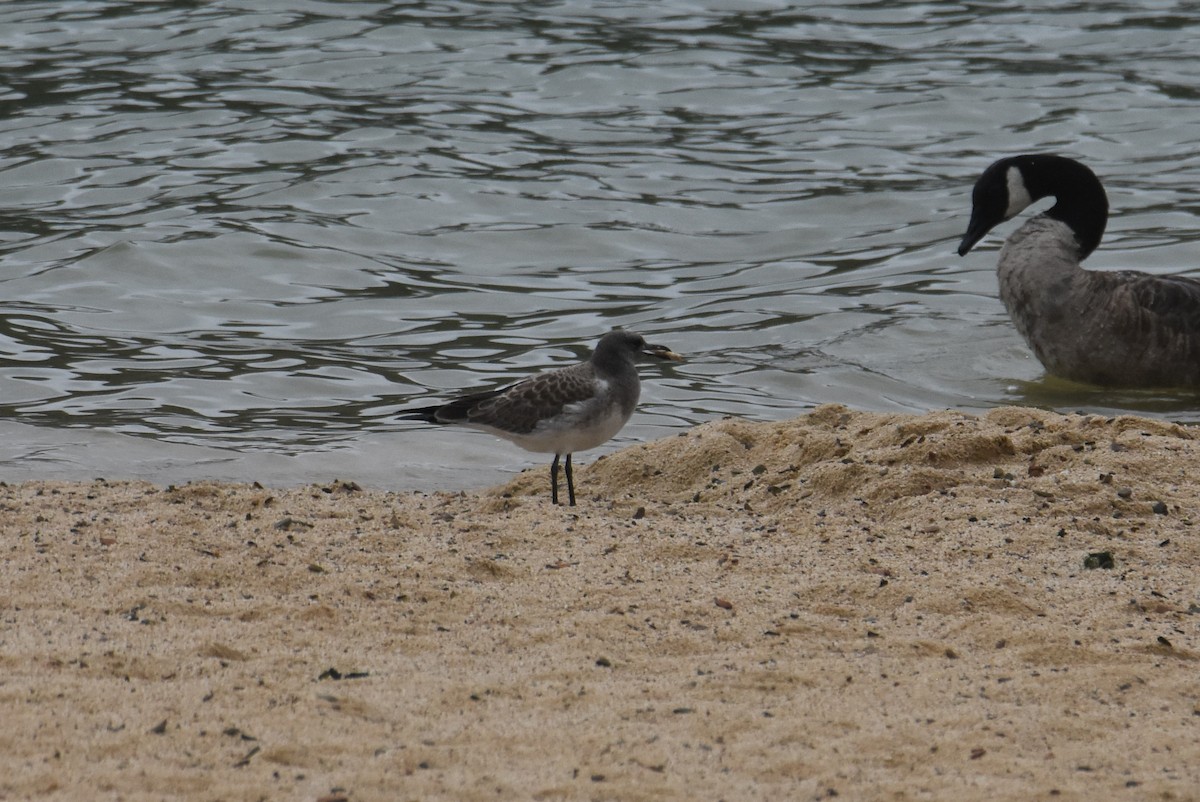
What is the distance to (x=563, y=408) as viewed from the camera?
725cm

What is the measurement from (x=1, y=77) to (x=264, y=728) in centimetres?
1666

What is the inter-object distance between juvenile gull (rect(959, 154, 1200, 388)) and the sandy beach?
3.30 m

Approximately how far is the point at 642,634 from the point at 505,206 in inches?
422

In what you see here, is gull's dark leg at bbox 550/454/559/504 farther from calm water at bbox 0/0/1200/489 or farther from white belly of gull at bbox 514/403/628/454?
calm water at bbox 0/0/1200/489

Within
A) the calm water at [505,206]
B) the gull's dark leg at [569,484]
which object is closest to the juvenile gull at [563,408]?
the gull's dark leg at [569,484]

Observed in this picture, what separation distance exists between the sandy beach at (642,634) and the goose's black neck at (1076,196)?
4196 millimetres

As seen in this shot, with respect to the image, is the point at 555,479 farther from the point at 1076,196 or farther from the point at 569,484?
the point at 1076,196

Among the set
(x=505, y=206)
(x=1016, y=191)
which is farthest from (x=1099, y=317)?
(x=505, y=206)

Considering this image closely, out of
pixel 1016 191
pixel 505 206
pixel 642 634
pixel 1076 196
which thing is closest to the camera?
pixel 642 634

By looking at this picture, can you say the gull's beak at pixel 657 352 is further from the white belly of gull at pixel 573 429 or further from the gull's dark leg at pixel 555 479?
the gull's dark leg at pixel 555 479

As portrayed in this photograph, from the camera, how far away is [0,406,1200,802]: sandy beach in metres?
4.01

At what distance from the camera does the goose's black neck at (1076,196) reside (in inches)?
451

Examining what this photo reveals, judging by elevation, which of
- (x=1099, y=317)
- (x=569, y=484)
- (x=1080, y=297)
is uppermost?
(x=569, y=484)

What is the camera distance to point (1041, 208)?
16.3 meters
